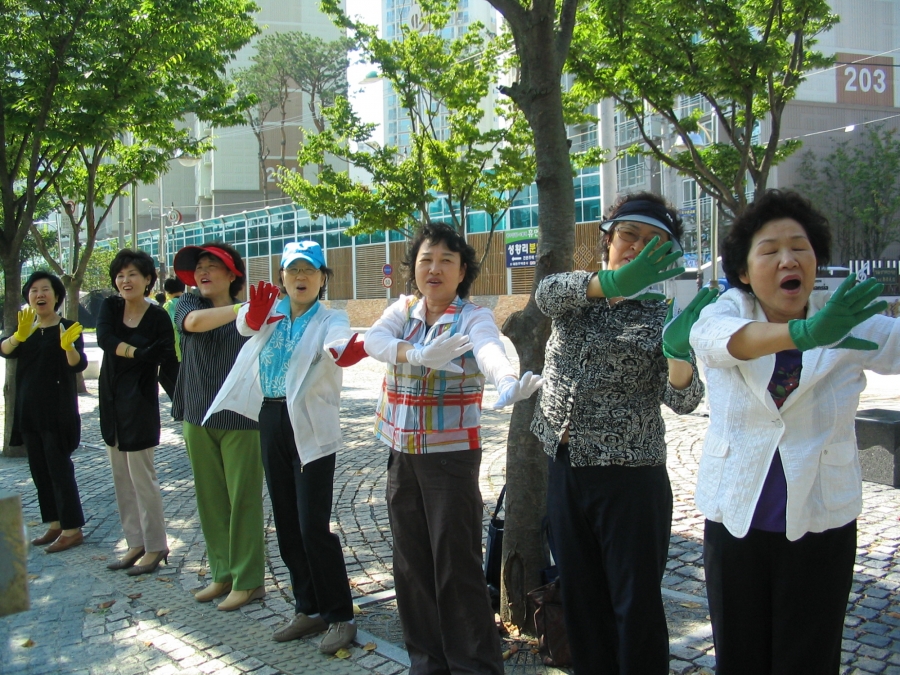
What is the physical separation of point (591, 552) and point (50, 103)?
829 centimetres

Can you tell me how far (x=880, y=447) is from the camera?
6668 millimetres

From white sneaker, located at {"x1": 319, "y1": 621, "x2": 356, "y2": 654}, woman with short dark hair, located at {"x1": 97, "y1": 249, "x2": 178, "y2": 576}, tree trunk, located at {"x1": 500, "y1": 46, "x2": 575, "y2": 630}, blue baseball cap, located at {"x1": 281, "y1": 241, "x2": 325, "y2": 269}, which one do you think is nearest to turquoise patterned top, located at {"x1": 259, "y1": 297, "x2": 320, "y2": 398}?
blue baseball cap, located at {"x1": 281, "y1": 241, "x2": 325, "y2": 269}

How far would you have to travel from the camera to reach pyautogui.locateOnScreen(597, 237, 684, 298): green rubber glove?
254 centimetres

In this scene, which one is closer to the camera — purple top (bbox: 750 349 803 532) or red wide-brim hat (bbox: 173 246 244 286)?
purple top (bbox: 750 349 803 532)

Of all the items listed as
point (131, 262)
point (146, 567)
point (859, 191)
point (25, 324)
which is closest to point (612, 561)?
point (146, 567)

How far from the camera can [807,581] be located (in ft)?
7.82

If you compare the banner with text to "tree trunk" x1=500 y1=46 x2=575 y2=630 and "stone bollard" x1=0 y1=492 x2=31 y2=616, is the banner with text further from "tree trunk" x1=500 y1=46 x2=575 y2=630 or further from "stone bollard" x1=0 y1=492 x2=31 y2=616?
"stone bollard" x1=0 y1=492 x2=31 y2=616

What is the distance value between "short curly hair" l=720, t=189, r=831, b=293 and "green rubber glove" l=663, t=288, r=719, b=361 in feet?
0.45

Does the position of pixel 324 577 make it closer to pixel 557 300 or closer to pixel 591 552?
pixel 591 552

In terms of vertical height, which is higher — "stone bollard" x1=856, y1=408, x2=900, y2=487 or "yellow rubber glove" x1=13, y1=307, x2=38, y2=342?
"yellow rubber glove" x1=13, y1=307, x2=38, y2=342

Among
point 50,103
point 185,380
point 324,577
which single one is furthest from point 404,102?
point 324,577

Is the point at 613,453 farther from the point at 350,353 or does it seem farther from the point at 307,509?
the point at 307,509

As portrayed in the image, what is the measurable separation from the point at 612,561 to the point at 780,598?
1.97 feet

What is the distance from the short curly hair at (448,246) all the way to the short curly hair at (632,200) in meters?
0.65
